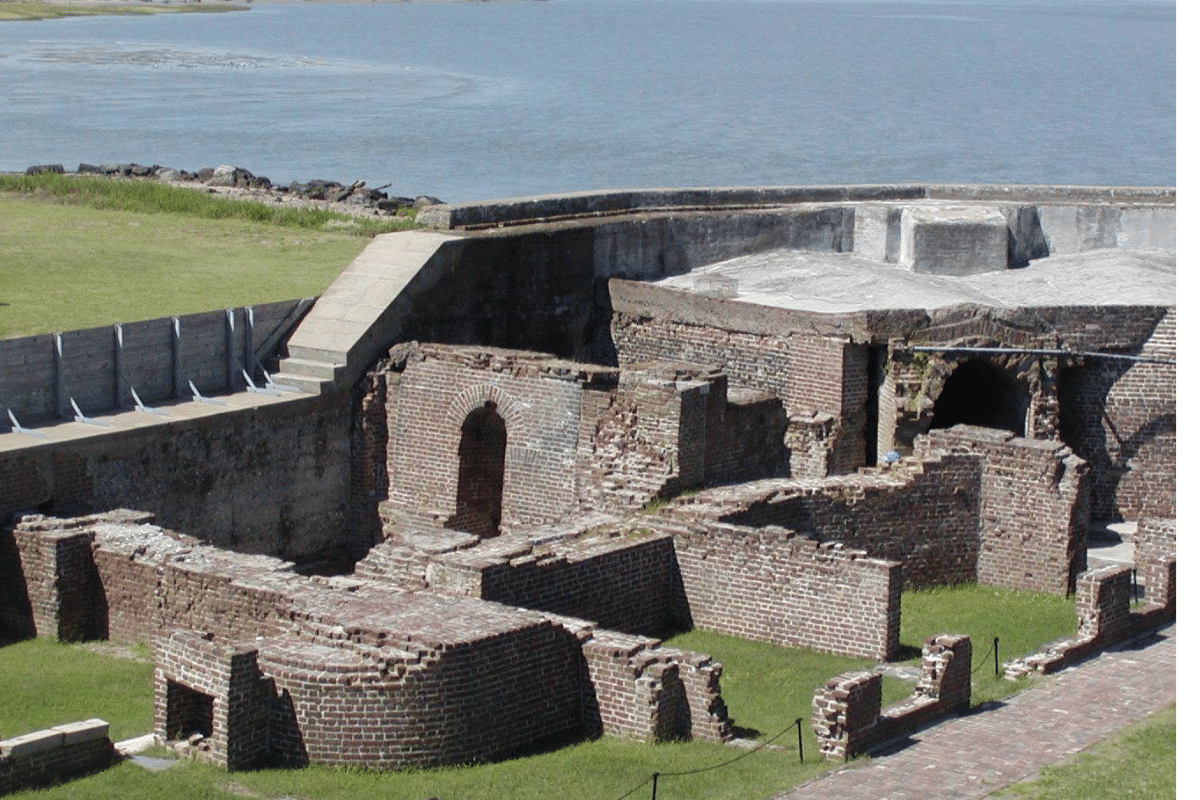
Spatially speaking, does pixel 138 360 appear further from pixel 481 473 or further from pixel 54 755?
pixel 54 755

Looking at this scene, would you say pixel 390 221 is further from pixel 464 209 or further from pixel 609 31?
pixel 609 31

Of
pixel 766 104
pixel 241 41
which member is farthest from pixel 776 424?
pixel 241 41

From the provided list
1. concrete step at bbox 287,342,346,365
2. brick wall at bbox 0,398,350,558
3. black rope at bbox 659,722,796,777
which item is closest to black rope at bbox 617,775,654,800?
black rope at bbox 659,722,796,777

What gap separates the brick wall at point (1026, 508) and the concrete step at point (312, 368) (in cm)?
675

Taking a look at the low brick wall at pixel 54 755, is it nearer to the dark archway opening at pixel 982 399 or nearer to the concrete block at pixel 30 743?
the concrete block at pixel 30 743

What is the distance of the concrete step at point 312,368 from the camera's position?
955 inches

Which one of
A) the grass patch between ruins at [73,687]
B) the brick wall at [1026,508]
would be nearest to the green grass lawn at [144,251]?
the grass patch between ruins at [73,687]

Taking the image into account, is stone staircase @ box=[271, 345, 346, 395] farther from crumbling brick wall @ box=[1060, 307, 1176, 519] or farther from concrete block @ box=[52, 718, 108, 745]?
crumbling brick wall @ box=[1060, 307, 1176, 519]

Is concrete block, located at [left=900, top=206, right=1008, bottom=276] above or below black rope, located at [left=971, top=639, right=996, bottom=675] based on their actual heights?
above

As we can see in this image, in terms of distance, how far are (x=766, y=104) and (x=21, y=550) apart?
7920cm

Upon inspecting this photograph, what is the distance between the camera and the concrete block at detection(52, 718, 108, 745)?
1554 centimetres

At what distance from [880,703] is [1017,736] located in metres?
1.27

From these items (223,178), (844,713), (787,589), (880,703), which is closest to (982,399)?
(787,589)

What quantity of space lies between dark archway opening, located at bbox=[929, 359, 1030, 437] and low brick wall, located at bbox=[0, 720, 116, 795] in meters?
13.2
